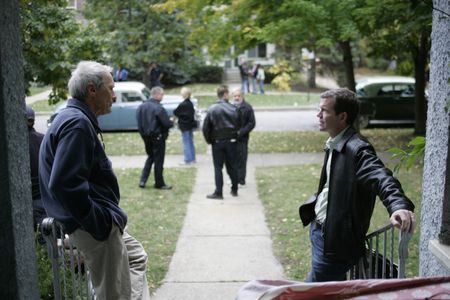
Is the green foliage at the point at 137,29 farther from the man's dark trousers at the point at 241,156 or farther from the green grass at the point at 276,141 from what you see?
the man's dark trousers at the point at 241,156

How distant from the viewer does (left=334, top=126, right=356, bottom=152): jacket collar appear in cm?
383

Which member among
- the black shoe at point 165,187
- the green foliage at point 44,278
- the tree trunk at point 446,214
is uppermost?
the tree trunk at point 446,214

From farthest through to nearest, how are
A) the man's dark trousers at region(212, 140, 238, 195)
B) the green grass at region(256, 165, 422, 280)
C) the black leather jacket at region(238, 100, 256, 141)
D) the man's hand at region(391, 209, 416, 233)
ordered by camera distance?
the black leather jacket at region(238, 100, 256, 141) → the man's dark trousers at region(212, 140, 238, 195) → the green grass at region(256, 165, 422, 280) → the man's hand at region(391, 209, 416, 233)

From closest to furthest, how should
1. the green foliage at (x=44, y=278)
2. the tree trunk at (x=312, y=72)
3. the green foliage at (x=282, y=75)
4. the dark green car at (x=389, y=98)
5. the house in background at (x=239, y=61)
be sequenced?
1. the green foliage at (x=44, y=278)
2. the dark green car at (x=389, y=98)
3. the green foliage at (x=282, y=75)
4. the tree trunk at (x=312, y=72)
5. the house in background at (x=239, y=61)

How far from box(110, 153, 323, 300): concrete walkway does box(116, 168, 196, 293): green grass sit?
0.41 ft

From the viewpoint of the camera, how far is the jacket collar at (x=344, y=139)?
383 cm

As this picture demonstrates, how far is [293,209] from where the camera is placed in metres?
9.90

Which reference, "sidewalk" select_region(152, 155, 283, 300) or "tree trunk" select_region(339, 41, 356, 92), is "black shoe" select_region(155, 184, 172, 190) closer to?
"sidewalk" select_region(152, 155, 283, 300)

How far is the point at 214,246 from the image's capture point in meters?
8.05

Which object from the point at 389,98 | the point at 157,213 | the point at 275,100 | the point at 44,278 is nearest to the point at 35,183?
the point at 44,278

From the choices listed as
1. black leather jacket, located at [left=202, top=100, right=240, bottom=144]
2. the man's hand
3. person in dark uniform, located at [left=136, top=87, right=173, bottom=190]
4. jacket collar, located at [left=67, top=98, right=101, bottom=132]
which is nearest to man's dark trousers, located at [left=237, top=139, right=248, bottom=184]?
black leather jacket, located at [left=202, top=100, right=240, bottom=144]

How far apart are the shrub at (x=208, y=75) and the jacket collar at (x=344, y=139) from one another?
1425 inches

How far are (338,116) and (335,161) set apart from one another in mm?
302

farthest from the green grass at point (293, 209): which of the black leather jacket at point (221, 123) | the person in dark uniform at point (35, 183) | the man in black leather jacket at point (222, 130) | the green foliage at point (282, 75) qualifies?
the green foliage at point (282, 75)
